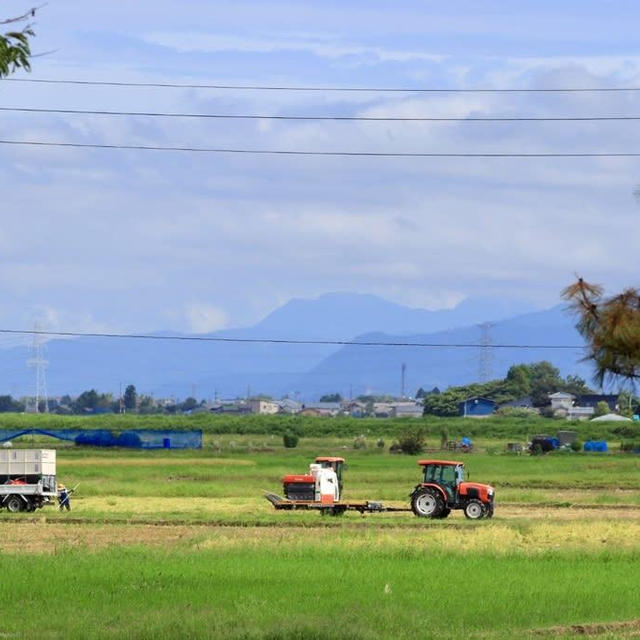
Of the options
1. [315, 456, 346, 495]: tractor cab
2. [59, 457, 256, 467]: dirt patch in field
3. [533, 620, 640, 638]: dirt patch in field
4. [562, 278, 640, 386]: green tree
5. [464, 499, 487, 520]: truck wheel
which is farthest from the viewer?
[59, 457, 256, 467]: dirt patch in field

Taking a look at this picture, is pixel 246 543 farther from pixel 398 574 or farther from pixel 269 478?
pixel 269 478

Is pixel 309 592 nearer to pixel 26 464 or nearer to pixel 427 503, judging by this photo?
pixel 427 503

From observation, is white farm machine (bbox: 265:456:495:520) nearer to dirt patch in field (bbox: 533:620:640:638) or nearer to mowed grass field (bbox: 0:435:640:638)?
mowed grass field (bbox: 0:435:640:638)

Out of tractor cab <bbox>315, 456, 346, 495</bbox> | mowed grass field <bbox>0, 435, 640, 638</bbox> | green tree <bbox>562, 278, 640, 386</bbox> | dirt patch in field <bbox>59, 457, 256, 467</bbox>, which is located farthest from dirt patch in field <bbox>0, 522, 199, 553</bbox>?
dirt patch in field <bbox>59, 457, 256, 467</bbox>

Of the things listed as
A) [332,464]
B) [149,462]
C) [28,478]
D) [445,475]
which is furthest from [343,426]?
[445,475]

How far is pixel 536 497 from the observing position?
58.8 meters

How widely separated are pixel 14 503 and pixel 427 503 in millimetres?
15524

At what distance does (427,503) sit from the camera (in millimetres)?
47188

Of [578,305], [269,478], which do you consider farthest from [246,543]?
[269,478]

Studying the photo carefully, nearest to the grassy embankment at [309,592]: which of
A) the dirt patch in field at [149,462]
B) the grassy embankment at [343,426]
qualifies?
the dirt patch in field at [149,462]

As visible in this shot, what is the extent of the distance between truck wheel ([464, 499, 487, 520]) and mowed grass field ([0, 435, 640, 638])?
60 cm

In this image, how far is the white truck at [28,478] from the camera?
5231 cm

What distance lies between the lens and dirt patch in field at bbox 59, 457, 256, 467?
83000mm

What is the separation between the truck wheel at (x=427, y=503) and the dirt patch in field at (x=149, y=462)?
120 feet
